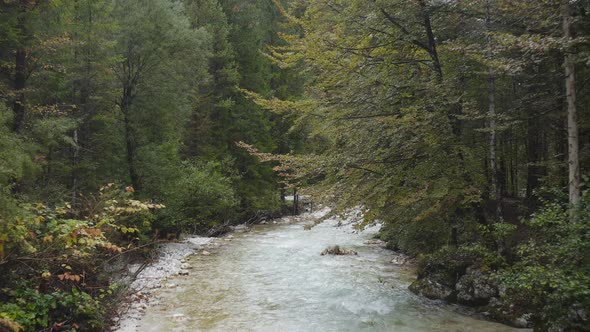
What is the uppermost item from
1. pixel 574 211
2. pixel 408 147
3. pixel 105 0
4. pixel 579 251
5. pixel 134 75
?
pixel 105 0

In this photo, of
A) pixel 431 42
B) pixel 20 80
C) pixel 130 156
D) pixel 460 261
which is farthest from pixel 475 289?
pixel 130 156

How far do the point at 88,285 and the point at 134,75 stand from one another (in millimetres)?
11856

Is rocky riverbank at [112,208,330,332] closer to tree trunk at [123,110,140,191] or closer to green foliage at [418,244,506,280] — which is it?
tree trunk at [123,110,140,191]

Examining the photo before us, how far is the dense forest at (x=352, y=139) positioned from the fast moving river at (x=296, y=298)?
1059 mm

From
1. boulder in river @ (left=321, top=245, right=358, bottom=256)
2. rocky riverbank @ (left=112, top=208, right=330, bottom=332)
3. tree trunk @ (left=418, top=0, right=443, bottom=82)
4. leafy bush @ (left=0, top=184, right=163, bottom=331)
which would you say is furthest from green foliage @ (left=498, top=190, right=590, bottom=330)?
boulder in river @ (left=321, top=245, right=358, bottom=256)

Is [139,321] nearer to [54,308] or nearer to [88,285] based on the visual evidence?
[88,285]

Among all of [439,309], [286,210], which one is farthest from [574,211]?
[286,210]

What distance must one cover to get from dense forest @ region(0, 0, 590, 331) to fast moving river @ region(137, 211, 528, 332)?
106 cm

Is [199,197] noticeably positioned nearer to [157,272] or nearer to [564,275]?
[157,272]

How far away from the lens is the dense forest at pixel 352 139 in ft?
22.9

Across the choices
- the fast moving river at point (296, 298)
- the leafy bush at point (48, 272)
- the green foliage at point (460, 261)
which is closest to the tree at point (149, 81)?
the fast moving river at point (296, 298)

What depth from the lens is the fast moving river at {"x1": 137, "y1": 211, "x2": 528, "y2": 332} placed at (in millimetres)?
8523

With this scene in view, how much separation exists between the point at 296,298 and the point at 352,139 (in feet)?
15.3

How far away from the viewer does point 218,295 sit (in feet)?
35.0
